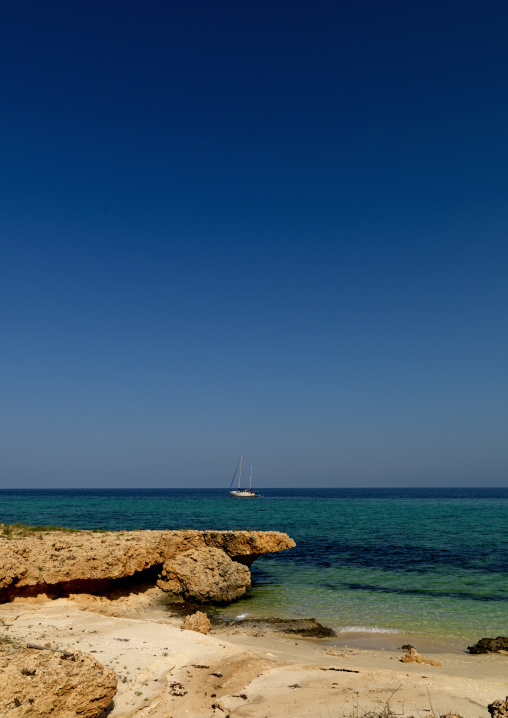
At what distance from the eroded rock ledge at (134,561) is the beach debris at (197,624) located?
3.71 meters

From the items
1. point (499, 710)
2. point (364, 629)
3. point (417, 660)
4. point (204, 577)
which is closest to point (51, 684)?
point (499, 710)

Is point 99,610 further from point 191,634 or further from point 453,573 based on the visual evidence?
point 453,573

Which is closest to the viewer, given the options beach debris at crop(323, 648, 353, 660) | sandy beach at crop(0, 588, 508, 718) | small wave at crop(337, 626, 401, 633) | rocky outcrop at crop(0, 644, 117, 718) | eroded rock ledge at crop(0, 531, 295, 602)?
rocky outcrop at crop(0, 644, 117, 718)

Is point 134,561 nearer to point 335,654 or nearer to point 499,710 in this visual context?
point 335,654

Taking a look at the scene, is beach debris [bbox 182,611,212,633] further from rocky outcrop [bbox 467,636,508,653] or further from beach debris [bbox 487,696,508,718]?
beach debris [bbox 487,696,508,718]

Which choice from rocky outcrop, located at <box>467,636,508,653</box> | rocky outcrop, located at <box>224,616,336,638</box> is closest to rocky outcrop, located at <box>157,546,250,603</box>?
rocky outcrop, located at <box>224,616,336,638</box>

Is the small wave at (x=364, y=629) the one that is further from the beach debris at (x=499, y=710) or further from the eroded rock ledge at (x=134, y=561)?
the beach debris at (x=499, y=710)

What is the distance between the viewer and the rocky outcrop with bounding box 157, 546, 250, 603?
19.5 meters

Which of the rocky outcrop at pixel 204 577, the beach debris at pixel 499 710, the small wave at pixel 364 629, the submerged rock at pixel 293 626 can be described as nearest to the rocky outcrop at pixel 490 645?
the small wave at pixel 364 629

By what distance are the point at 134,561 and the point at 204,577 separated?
3.38 metres

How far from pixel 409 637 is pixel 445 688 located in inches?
281

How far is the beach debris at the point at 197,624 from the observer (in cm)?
1519

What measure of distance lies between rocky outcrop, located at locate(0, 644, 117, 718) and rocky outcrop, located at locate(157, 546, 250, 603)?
12805 mm

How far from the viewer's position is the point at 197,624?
1541 centimetres
